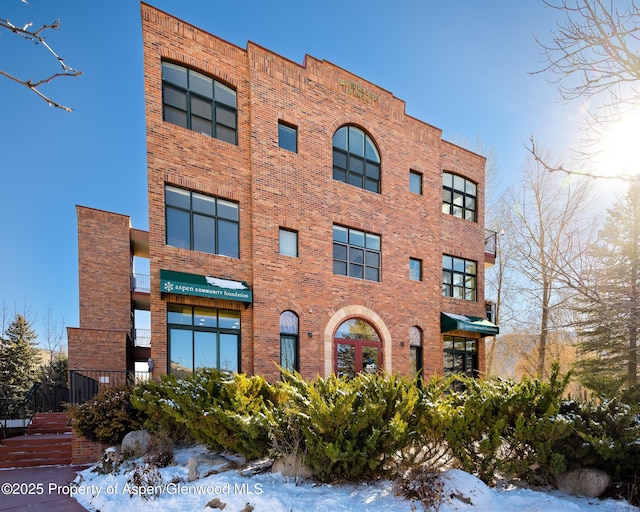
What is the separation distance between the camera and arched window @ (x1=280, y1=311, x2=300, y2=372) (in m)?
12.6

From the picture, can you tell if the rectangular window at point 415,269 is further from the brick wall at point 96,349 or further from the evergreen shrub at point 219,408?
the brick wall at point 96,349

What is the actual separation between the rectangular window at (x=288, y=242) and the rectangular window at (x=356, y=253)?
1.68 meters

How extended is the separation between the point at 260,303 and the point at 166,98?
6.93 metres

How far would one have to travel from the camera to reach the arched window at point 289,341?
12.6 metres

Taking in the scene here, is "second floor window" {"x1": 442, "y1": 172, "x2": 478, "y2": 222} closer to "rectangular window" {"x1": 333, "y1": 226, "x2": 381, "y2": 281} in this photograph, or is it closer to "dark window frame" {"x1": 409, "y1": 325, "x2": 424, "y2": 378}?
"rectangular window" {"x1": 333, "y1": 226, "x2": 381, "y2": 281}

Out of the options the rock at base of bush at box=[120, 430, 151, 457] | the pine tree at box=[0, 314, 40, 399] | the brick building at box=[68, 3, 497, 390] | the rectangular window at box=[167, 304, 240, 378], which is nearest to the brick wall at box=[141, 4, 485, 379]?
the brick building at box=[68, 3, 497, 390]

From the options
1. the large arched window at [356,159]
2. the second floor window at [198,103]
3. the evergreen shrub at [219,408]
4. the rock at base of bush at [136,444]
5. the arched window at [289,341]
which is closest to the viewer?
the evergreen shrub at [219,408]

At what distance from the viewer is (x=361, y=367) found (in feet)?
47.4

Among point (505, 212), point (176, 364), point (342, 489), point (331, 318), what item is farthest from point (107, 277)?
point (505, 212)

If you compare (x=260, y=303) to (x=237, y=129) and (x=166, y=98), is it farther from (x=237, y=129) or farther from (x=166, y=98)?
(x=166, y=98)

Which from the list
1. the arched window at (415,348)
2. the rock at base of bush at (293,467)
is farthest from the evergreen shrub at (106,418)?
the arched window at (415,348)

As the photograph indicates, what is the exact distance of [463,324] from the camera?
16547 mm

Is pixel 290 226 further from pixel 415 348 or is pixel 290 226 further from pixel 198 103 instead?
pixel 415 348

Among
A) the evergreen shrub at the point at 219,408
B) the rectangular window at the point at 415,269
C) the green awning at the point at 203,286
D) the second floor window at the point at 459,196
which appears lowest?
the evergreen shrub at the point at 219,408
